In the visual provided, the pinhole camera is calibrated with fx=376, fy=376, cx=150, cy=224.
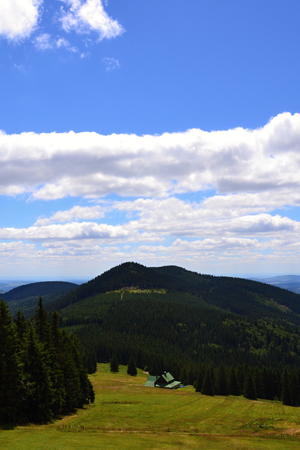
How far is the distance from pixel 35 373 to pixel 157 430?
1983 cm

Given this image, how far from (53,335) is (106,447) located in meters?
32.8

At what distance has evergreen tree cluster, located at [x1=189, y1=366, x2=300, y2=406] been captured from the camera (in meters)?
117

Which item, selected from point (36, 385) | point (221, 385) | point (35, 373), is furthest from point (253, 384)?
point (36, 385)

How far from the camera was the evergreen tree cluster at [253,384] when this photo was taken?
11731cm

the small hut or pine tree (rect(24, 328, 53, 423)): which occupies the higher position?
pine tree (rect(24, 328, 53, 423))

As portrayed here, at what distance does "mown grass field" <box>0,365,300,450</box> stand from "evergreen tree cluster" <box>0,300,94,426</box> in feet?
9.91

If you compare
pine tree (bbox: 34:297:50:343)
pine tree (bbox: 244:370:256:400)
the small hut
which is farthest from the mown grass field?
the small hut

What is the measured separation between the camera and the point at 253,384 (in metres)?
124

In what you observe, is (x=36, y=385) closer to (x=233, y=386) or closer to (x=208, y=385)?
(x=208, y=385)

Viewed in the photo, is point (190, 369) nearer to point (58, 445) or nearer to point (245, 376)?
point (245, 376)

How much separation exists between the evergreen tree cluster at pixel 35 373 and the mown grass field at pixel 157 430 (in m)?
3.02

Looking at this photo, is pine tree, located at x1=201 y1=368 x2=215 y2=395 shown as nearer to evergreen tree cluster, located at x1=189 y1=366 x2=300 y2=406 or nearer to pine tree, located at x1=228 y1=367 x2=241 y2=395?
evergreen tree cluster, located at x1=189 y1=366 x2=300 y2=406

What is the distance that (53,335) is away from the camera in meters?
69.7

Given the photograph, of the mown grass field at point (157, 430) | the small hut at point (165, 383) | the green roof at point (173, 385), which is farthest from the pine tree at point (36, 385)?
the green roof at point (173, 385)
